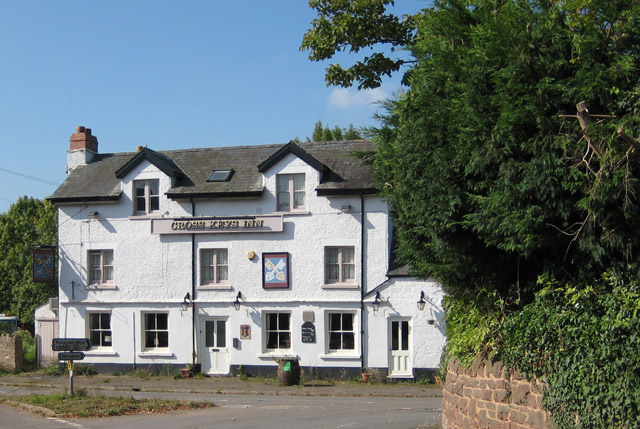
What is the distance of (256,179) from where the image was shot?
27625 millimetres

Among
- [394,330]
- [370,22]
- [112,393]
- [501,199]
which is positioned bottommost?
[112,393]

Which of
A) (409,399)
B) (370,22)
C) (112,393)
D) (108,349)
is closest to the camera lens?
(370,22)

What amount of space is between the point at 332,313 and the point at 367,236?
3.06 metres

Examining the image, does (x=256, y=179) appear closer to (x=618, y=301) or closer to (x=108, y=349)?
(x=108, y=349)

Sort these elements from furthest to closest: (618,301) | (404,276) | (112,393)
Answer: (404,276) → (112,393) → (618,301)

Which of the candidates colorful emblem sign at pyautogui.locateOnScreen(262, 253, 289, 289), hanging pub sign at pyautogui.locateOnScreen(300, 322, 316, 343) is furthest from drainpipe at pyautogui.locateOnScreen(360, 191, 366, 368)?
colorful emblem sign at pyautogui.locateOnScreen(262, 253, 289, 289)

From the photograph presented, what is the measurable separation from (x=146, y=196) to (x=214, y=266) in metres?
3.77

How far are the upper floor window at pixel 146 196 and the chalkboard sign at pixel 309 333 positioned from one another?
288 inches

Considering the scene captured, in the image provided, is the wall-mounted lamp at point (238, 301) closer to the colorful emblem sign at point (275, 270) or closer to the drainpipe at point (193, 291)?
the colorful emblem sign at point (275, 270)

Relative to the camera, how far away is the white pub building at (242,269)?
26266mm

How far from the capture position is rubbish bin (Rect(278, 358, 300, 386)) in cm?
2545

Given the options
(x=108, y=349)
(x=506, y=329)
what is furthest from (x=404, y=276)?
(x=506, y=329)

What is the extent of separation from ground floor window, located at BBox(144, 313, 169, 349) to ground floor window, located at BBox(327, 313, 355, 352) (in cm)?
634

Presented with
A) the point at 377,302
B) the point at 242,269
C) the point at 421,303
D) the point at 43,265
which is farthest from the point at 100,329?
the point at 421,303
